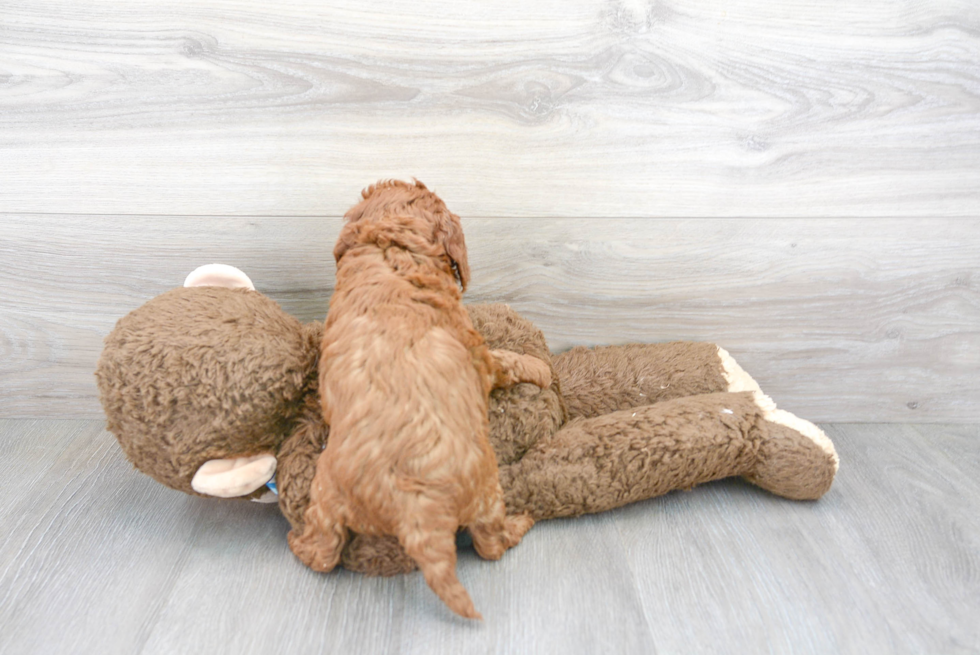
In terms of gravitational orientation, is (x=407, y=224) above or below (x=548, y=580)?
above

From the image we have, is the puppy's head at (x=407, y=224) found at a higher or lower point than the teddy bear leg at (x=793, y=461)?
higher

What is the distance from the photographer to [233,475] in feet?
3.08

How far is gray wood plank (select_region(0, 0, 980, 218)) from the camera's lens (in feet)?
3.65

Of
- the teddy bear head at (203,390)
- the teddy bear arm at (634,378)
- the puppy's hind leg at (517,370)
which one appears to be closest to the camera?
the teddy bear head at (203,390)

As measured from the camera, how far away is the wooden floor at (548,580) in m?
0.86

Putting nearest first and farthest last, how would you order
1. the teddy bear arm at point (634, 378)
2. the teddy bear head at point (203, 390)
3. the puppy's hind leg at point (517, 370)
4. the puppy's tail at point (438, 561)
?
the puppy's tail at point (438, 561) < the teddy bear head at point (203, 390) < the puppy's hind leg at point (517, 370) < the teddy bear arm at point (634, 378)

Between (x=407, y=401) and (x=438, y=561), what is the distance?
201 mm

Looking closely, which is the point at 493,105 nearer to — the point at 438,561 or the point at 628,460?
the point at 628,460

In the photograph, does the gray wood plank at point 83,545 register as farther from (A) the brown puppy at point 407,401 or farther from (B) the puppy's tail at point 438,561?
(B) the puppy's tail at point 438,561

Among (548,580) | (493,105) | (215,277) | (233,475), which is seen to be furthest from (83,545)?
(493,105)

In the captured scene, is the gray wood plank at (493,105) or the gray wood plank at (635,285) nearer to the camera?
the gray wood plank at (493,105)

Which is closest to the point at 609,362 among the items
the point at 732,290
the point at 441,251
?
the point at 732,290

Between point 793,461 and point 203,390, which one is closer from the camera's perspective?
point 203,390

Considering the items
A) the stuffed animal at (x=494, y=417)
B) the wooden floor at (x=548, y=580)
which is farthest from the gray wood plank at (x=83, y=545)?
the stuffed animal at (x=494, y=417)
